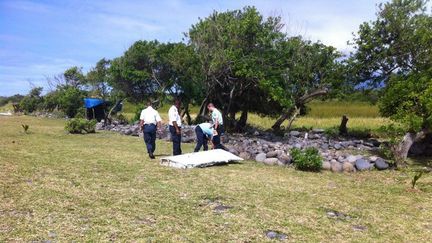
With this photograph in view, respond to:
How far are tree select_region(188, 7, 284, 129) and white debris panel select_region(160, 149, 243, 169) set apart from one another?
8.73 meters

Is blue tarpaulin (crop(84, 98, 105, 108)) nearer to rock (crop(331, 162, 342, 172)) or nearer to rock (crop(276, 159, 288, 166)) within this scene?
rock (crop(276, 159, 288, 166))

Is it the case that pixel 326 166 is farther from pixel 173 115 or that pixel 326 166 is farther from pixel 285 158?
pixel 173 115

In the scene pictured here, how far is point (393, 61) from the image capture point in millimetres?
19922

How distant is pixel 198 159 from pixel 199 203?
397 cm

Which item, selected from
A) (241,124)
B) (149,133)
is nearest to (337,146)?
(241,124)

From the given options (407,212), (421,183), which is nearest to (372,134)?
(421,183)

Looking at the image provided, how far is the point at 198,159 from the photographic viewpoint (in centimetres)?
1173

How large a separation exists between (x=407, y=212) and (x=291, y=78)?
52.6 ft

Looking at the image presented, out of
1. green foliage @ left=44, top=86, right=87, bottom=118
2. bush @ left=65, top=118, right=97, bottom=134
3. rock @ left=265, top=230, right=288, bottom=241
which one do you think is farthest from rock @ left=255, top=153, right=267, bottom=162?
green foliage @ left=44, top=86, right=87, bottom=118

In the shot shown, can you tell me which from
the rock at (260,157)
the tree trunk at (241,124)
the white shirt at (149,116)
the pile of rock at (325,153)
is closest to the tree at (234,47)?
the tree trunk at (241,124)

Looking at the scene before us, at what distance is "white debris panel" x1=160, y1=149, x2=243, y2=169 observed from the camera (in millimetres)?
11336

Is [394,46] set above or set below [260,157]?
above

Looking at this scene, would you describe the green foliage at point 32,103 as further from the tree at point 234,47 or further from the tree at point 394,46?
the tree at point 394,46

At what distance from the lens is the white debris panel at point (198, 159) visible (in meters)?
11.3
